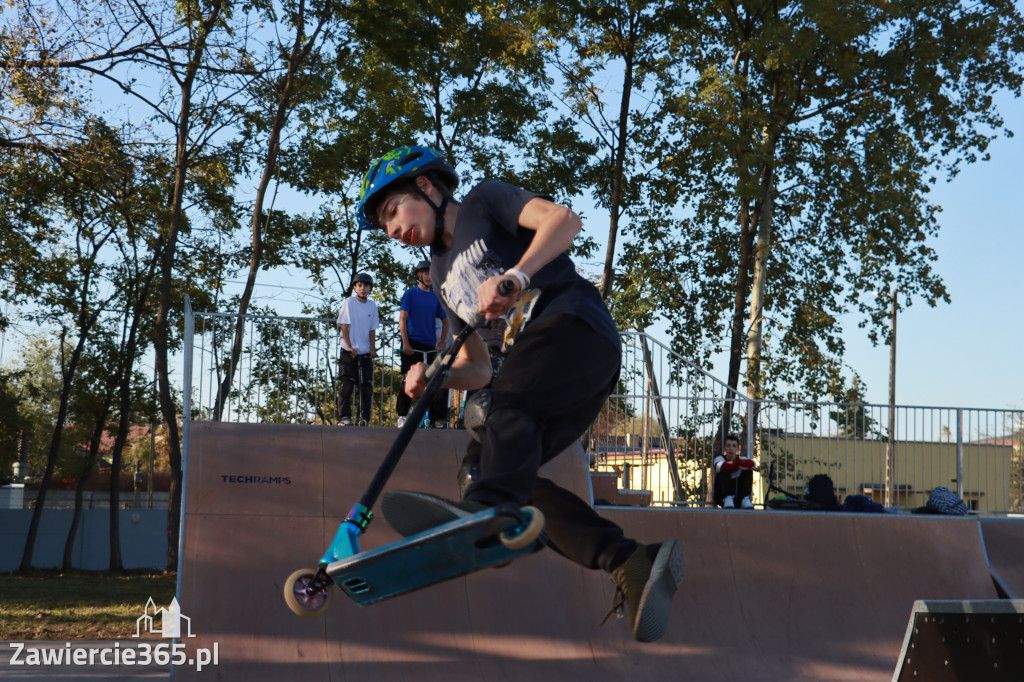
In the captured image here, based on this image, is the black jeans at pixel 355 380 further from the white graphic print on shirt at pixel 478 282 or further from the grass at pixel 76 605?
the white graphic print on shirt at pixel 478 282

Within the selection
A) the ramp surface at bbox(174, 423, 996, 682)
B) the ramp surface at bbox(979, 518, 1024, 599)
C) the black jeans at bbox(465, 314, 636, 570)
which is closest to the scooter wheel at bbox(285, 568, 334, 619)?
the black jeans at bbox(465, 314, 636, 570)

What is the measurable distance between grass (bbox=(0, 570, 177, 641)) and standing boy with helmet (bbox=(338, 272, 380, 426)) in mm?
3315

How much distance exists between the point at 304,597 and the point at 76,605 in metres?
12.1

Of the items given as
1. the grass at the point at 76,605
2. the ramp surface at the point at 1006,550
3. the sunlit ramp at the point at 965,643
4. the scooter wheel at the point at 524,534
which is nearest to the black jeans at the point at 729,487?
the ramp surface at the point at 1006,550

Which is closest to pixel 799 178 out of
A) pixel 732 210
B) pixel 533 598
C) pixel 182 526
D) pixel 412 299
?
pixel 732 210

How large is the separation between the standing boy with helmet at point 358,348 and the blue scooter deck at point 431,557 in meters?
7.71

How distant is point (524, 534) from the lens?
2.53 metres

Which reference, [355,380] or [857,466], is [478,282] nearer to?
→ [355,380]

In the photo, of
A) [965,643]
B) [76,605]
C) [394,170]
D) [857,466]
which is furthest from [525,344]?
[76,605]

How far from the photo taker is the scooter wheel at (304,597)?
9.04ft

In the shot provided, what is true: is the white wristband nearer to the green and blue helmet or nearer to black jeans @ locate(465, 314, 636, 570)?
black jeans @ locate(465, 314, 636, 570)

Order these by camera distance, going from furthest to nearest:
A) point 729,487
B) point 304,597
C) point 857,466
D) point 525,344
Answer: point 857,466 < point 729,487 < point 525,344 < point 304,597

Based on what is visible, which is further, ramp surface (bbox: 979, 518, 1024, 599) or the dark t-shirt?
ramp surface (bbox: 979, 518, 1024, 599)

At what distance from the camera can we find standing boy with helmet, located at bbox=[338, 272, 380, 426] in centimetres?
1042
